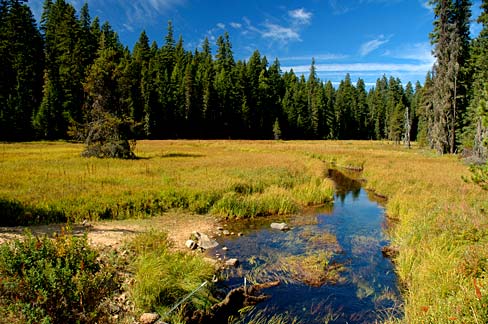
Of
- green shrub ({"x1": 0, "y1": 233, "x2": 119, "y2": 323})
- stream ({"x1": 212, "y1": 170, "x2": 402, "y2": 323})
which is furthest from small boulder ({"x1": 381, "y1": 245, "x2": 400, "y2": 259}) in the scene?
green shrub ({"x1": 0, "y1": 233, "x2": 119, "y2": 323})

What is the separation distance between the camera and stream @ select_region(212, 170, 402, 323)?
716cm

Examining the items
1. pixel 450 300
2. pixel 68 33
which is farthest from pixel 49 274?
pixel 68 33

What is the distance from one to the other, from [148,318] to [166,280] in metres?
0.95

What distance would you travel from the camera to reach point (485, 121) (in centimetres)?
787

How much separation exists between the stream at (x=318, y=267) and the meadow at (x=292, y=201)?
67cm

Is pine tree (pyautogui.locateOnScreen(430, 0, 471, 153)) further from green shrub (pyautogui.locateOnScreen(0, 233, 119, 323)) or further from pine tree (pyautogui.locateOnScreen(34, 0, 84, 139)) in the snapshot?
pine tree (pyautogui.locateOnScreen(34, 0, 84, 139))

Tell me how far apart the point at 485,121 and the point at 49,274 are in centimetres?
943

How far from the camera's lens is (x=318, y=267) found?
9.18 m

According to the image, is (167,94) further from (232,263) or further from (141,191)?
(232,263)

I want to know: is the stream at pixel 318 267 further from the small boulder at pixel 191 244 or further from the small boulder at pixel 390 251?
the small boulder at pixel 191 244

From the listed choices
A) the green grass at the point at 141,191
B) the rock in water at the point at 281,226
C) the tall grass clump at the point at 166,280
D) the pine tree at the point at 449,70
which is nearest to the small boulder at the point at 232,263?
the tall grass clump at the point at 166,280

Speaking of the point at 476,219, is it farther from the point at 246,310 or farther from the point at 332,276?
the point at 246,310

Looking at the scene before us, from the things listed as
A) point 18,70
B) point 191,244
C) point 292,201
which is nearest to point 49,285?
point 191,244

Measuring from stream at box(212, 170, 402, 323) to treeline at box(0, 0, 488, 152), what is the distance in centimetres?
2035
